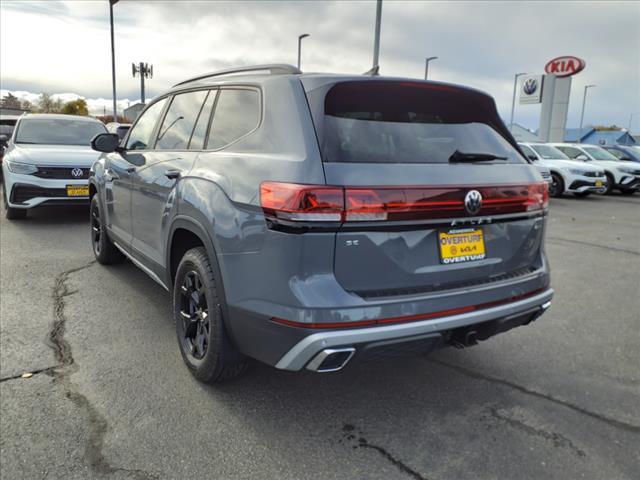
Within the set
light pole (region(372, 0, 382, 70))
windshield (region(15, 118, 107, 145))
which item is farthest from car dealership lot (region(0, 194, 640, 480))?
light pole (region(372, 0, 382, 70))

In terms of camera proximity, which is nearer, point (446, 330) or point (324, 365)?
point (324, 365)

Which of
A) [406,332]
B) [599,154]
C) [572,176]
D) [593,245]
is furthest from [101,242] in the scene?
[599,154]

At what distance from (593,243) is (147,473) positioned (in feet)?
24.2

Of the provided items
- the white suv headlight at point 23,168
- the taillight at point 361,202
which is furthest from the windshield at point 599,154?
the taillight at point 361,202

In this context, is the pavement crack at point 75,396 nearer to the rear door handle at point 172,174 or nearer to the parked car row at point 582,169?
the rear door handle at point 172,174

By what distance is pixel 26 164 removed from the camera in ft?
25.0

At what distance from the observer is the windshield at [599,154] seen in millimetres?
17500

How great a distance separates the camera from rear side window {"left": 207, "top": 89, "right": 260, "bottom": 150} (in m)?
2.77

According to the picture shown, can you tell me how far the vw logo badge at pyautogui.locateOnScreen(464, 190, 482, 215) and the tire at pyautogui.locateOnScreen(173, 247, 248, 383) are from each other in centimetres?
129

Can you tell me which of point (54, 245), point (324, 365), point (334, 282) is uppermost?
point (334, 282)

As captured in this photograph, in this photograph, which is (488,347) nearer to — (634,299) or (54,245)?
(634,299)

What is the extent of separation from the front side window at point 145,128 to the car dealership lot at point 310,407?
1342mm

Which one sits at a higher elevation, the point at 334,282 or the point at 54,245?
the point at 334,282

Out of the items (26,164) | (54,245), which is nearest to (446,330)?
(54,245)
